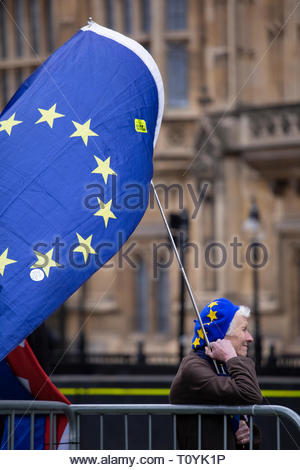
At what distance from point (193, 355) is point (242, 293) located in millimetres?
14651

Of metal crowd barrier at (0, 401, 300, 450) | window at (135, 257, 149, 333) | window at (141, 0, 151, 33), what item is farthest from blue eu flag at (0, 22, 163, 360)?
window at (135, 257, 149, 333)

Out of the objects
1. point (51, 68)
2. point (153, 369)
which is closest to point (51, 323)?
point (153, 369)

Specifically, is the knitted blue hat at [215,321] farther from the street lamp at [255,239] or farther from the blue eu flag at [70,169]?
the street lamp at [255,239]

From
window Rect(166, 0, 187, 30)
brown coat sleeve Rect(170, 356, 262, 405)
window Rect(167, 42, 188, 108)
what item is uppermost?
window Rect(166, 0, 187, 30)

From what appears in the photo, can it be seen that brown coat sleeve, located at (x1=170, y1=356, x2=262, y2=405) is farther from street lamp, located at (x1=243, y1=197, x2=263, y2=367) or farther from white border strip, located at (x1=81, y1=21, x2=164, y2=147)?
street lamp, located at (x1=243, y1=197, x2=263, y2=367)

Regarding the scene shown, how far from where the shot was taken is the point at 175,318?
67.2ft

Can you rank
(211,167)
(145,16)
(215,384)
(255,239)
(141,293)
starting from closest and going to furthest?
(215,384), (255,239), (211,167), (145,16), (141,293)

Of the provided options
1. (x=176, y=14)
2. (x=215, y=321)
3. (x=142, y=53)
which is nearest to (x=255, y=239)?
(x=176, y=14)

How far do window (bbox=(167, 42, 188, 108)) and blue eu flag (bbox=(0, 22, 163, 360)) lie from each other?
15.2 meters

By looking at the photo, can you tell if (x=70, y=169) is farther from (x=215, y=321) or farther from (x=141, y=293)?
(x=141, y=293)

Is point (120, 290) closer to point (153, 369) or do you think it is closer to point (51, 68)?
point (153, 369)

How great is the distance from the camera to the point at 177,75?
2127cm

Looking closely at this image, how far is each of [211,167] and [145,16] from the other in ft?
12.4

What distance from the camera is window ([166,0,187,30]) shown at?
21234 mm
